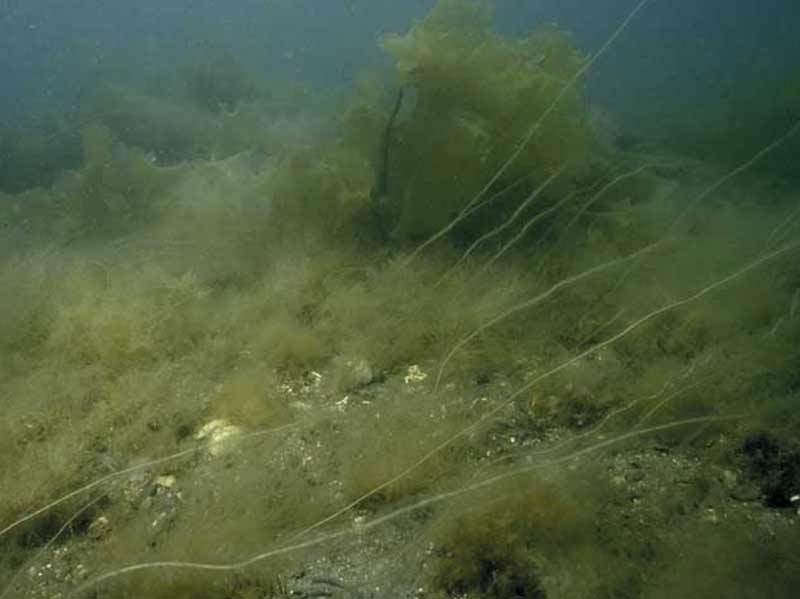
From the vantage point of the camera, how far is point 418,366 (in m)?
3.78

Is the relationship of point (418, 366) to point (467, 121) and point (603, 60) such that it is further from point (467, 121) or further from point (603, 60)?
point (603, 60)

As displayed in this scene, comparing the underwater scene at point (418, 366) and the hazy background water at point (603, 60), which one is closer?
the underwater scene at point (418, 366)

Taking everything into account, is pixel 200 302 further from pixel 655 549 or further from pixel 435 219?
pixel 655 549

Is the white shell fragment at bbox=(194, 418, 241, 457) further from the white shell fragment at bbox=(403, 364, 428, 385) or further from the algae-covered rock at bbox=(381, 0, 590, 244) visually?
the algae-covered rock at bbox=(381, 0, 590, 244)

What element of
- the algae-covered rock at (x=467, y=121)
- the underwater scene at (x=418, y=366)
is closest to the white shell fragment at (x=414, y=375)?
the underwater scene at (x=418, y=366)

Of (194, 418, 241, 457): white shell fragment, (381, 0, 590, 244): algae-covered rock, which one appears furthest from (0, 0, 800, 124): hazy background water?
(194, 418, 241, 457): white shell fragment

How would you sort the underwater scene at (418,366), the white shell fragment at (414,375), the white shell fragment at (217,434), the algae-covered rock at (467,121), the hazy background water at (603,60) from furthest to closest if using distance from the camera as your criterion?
the hazy background water at (603,60), the algae-covered rock at (467,121), the white shell fragment at (414,375), the white shell fragment at (217,434), the underwater scene at (418,366)

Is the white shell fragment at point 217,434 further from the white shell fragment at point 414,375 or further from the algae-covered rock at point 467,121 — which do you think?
the algae-covered rock at point 467,121

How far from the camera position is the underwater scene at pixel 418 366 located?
2449mm

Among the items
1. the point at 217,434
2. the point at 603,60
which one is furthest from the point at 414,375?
the point at 603,60

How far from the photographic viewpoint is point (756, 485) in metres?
2.69

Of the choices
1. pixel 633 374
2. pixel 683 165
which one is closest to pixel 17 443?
pixel 633 374

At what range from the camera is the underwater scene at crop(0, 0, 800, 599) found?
2.45m

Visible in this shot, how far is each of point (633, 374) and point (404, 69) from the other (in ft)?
10.3
